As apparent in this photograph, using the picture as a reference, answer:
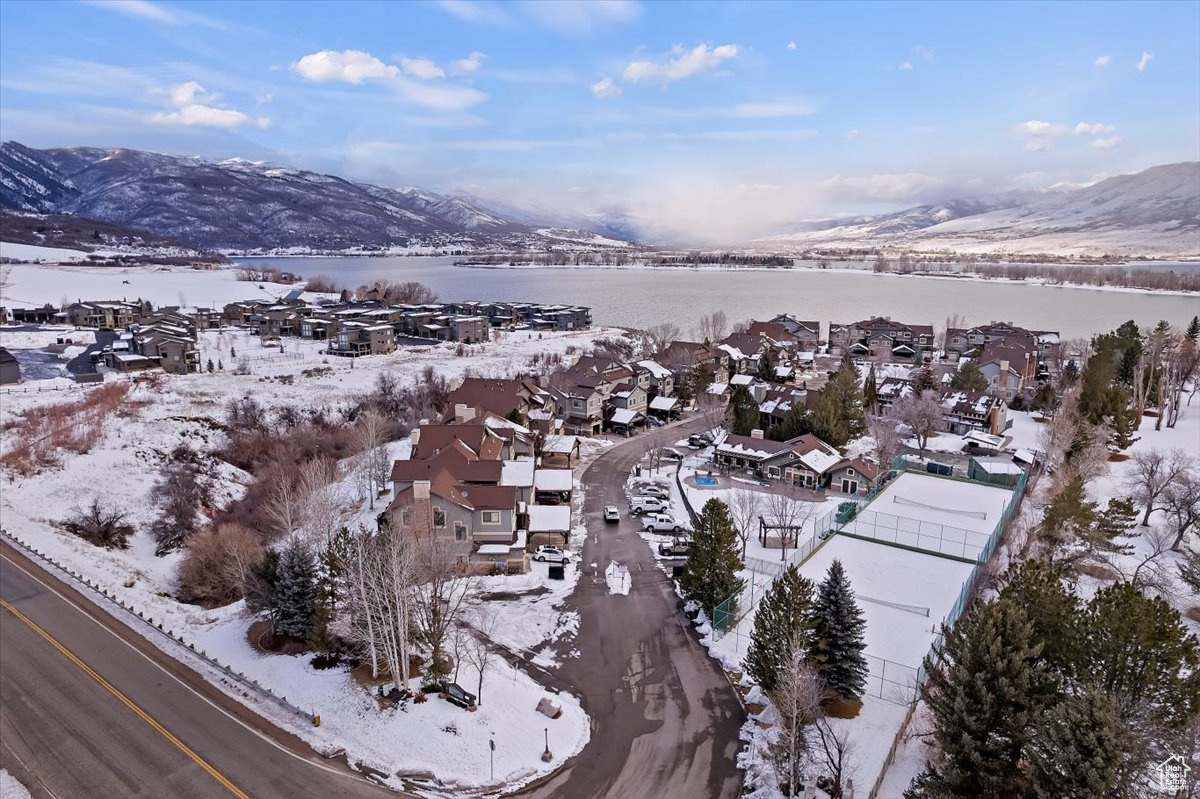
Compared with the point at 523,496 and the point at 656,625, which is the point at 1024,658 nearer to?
the point at 656,625

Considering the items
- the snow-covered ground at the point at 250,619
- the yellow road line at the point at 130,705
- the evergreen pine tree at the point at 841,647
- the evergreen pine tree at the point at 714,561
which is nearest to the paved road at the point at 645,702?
the snow-covered ground at the point at 250,619

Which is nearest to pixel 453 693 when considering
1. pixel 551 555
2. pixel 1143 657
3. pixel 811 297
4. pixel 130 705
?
pixel 130 705

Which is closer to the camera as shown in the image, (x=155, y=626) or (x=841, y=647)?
(x=841, y=647)

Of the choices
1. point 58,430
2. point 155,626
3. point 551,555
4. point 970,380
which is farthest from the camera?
point 970,380

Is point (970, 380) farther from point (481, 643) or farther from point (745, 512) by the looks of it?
point (481, 643)

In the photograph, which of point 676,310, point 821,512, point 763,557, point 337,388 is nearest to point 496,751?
point 763,557

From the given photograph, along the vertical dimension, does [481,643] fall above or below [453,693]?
below

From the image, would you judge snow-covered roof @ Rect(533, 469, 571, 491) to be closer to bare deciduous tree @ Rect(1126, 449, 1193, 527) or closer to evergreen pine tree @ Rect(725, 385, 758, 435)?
evergreen pine tree @ Rect(725, 385, 758, 435)

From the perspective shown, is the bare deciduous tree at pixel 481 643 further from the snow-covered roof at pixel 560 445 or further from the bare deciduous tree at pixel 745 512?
the snow-covered roof at pixel 560 445
